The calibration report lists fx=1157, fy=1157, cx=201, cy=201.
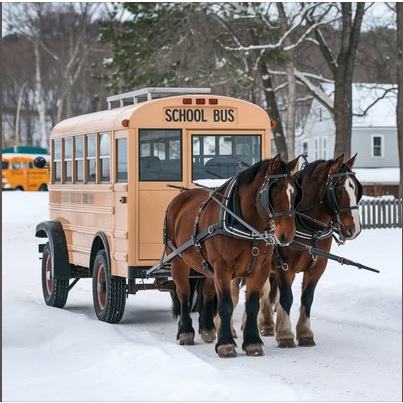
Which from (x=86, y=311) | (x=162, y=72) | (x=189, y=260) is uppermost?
(x=162, y=72)

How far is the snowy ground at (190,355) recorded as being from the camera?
29.3ft

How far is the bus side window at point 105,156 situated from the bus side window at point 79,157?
0.81 metres

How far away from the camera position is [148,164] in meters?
13.0

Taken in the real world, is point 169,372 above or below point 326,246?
below

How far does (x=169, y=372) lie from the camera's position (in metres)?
9.48

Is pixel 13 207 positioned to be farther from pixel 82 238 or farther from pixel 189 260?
pixel 189 260

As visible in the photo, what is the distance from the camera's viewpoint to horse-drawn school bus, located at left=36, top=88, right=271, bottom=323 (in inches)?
506

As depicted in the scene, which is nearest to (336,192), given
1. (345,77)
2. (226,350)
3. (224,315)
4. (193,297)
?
(224,315)

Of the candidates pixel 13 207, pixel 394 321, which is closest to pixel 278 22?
pixel 13 207

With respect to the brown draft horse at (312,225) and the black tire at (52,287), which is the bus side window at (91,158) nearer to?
the black tire at (52,287)

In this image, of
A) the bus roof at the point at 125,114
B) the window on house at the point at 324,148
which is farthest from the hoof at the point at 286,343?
the window on house at the point at 324,148

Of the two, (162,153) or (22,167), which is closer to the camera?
(162,153)

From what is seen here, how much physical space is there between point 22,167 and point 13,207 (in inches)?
725

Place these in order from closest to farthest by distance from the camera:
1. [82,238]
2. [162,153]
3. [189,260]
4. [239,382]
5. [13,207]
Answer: [239,382] < [189,260] < [162,153] < [82,238] < [13,207]
